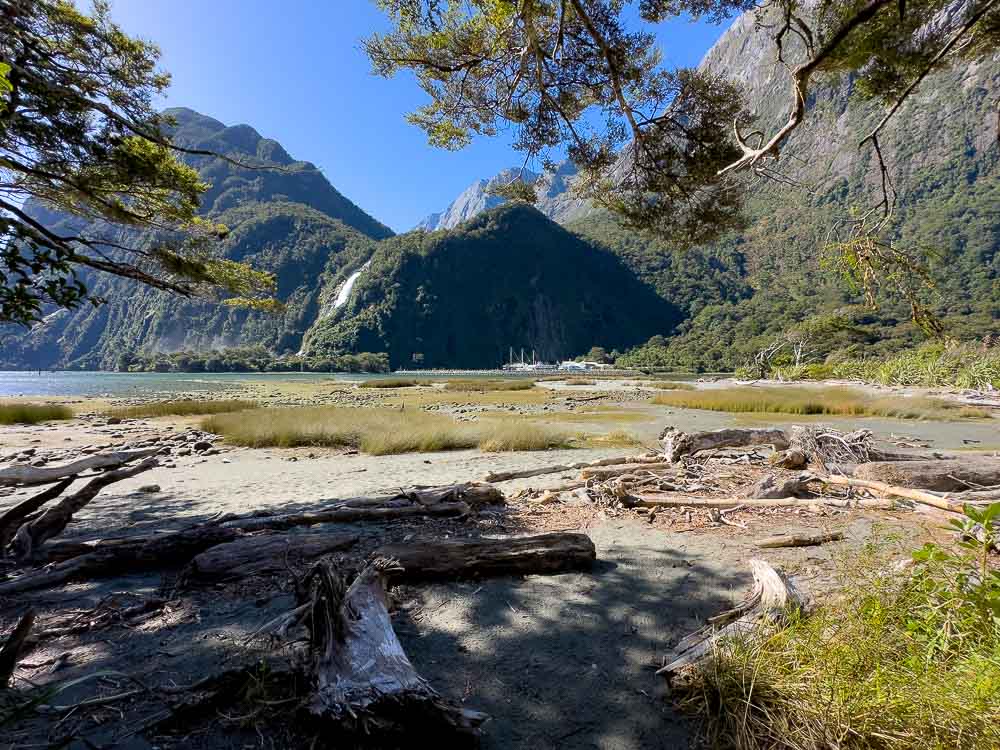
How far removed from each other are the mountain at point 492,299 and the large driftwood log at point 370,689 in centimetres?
12925

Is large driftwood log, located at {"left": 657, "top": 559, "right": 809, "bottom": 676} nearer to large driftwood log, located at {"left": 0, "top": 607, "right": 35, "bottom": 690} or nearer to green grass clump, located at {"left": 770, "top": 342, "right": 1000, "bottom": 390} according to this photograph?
large driftwood log, located at {"left": 0, "top": 607, "right": 35, "bottom": 690}

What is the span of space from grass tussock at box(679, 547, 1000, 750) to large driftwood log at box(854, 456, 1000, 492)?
3.29 meters

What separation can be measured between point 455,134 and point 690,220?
3444 millimetres

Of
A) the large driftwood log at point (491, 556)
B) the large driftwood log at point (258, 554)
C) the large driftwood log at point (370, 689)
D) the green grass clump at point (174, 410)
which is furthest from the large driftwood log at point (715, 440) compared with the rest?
the green grass clump at point (174, 410)

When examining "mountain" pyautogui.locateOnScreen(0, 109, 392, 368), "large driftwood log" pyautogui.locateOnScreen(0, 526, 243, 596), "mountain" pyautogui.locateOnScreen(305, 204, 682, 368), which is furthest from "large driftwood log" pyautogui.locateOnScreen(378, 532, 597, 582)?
"mountain" pyautogui.locateOnScreen(305, 204, 682, 368)

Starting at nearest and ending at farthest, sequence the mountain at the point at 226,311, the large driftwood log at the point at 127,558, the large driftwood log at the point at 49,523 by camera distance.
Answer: the large driftwood log at the point at 127,558
the large driftwood log at the point at 49,523
the mountain at the point at 226,311

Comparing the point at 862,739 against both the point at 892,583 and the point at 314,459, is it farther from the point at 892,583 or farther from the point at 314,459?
the point at 314,459

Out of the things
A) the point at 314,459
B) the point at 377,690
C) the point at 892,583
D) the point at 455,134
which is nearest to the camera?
the point at 377,690

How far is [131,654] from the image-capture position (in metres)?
2.33

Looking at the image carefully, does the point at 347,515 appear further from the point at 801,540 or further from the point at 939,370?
the point at 939,370

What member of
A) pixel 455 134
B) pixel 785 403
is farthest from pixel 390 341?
pixel 455 134

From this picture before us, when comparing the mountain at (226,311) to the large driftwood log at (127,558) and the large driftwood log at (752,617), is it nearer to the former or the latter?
the large driftwood log at (127,558)

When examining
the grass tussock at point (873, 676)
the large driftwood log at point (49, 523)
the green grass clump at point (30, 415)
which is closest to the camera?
the grass tussock at point (873, 676)

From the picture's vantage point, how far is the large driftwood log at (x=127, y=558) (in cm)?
312
